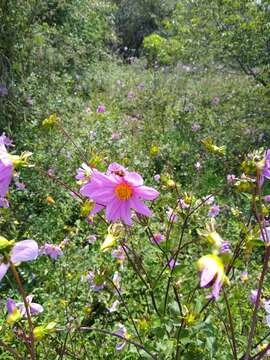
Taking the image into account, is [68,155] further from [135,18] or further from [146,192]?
[135,18]

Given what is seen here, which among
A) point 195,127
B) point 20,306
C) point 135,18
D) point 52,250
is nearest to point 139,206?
point 20,306

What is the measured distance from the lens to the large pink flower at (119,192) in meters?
0.98

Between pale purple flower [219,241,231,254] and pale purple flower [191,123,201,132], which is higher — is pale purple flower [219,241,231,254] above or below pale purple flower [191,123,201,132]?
below

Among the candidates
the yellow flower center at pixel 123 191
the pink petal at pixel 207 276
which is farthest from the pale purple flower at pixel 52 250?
the pink petal at pixel 207 276

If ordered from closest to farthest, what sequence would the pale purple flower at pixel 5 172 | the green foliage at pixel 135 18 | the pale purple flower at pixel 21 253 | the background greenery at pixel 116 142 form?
the pale purple flower at pixel 21 253
the pale purple flower at pixel 5 172
the background greenery at pixel 116 142
the green foliage at pixel 135 18

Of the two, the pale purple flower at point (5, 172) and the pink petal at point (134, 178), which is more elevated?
the pink petal at point (134, 178)

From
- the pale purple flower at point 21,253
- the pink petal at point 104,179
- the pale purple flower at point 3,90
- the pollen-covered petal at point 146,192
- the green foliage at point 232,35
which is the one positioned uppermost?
the green foliage at point 232,35

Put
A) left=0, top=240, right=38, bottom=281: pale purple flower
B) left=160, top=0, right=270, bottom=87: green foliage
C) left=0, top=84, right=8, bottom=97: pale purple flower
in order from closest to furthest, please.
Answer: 1. left=0, top=240, right=38, bottom=281: pale purple flower
2. left=0, top=84, right=8, bottom=97: pale purple flower
3. left=160, top=0, right=270, bottom=87: green foliage

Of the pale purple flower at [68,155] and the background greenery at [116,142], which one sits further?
the pale purple flower at [68,155]

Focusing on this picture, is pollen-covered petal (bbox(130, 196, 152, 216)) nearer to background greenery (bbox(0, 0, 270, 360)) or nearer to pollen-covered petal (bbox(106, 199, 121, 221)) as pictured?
pollen-covered petal (bbox(106, 199, 121, 221))

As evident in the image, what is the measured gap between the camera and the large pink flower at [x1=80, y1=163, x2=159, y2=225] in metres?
0.98

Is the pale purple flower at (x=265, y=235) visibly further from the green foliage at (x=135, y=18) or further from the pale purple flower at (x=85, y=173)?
the green foliage at (x=135, y=18)

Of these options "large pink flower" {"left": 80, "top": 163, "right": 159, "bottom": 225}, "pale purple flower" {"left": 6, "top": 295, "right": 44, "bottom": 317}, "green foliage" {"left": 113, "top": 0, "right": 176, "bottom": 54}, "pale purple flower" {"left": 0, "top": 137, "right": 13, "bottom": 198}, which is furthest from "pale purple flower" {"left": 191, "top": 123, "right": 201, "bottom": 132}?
"green foliage" {"left": 113, "top": 0, "right": 176, "bottom": 54}

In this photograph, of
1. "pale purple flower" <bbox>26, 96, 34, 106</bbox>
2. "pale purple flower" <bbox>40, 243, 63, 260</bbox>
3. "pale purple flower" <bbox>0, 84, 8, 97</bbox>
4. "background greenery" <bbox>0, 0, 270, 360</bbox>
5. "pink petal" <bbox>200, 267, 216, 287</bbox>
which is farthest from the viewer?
"pale purple flower" <bbox>26, 96, 34, 106</bbox>
